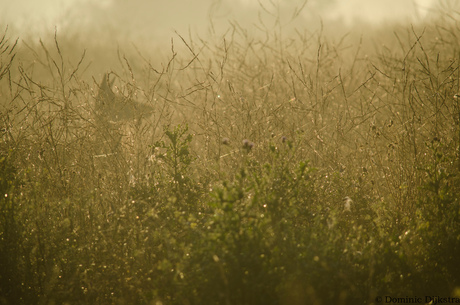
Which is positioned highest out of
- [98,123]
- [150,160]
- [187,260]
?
[98,123]

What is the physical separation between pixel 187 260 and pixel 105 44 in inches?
451

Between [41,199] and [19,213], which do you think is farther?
[41,199]

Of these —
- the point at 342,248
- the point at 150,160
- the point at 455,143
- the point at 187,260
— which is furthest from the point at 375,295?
the point at 150,160

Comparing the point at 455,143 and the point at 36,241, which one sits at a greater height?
Result: the point at 455,143

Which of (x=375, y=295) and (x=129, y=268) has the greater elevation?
(x=129, y=268)

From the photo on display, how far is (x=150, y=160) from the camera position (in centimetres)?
336

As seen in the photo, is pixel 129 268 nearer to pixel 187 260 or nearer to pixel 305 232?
pixel 187 260

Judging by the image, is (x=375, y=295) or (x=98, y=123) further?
(x=98, y=123)

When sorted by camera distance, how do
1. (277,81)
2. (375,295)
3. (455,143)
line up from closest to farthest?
(375,295)
(455,143)
(277,81)

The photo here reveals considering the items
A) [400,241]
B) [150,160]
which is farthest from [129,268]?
[400,241]

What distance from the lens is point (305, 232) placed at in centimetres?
253

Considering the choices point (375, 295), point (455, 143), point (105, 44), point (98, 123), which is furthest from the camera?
point (105, 44)

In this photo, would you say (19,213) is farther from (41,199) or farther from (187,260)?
(187,260)

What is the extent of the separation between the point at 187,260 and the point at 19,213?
107cm
